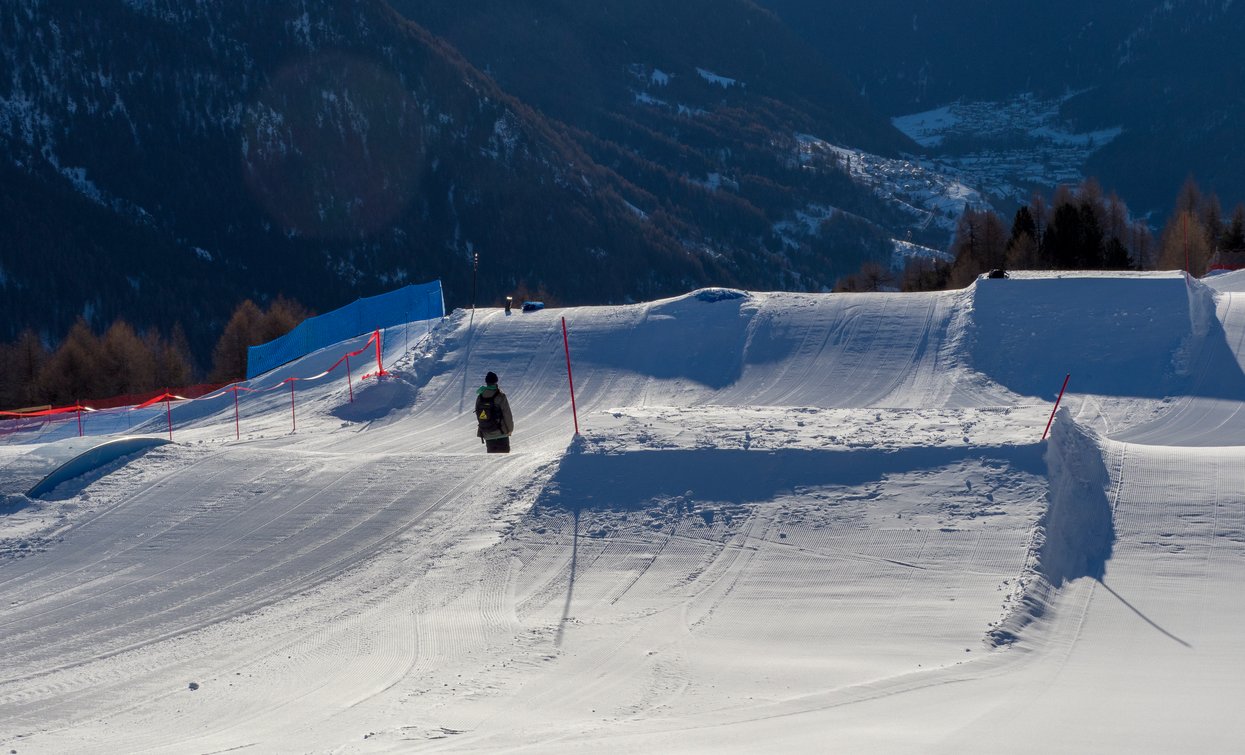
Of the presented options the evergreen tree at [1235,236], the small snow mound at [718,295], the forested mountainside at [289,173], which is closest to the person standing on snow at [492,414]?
the small snow mound at [718,295]

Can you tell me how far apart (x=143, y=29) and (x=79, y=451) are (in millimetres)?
145804

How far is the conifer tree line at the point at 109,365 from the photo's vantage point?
227 ft

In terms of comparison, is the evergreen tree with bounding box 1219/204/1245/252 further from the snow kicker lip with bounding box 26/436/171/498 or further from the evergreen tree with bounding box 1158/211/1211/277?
the snow kicker lip with bounding box 26/436/171/498

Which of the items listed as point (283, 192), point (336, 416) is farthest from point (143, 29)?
point (336, 416)

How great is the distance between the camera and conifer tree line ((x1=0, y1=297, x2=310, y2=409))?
6912cm

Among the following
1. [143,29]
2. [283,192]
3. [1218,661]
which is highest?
[143,29]

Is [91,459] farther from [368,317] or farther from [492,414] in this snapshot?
[368,317]

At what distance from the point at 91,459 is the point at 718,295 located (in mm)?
15528

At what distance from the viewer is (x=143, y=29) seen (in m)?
145

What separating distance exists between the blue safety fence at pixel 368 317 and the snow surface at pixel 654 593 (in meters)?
16.5

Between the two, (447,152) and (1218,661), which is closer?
(1218,661)

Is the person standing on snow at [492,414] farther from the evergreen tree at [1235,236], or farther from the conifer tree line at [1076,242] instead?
the evergreen tree at [1235,236]

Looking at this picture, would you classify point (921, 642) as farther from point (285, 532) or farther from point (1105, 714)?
point (285, 532)

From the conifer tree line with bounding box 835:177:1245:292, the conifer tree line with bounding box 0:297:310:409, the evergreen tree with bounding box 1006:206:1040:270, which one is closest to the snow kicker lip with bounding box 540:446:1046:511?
the conifer tree line with bounding box 835:177:1245:292
